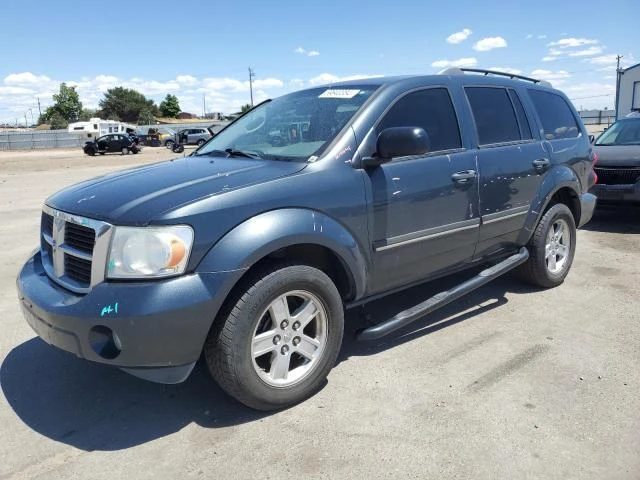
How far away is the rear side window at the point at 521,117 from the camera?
4789mm

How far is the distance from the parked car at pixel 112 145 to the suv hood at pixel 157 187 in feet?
122

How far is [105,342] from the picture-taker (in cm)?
265

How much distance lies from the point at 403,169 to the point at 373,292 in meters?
0.83

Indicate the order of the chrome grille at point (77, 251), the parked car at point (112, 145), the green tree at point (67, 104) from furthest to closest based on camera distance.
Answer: the green tree at point (67, 104), the parked car at point (112, 145), the chrome grille at point (77, 251)

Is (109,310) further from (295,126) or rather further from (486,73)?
(486,73)

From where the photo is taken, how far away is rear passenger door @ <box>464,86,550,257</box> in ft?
14.0

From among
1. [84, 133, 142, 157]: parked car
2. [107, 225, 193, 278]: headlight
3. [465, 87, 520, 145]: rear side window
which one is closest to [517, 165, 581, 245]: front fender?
[465, 87, 520, 145]: rear side window

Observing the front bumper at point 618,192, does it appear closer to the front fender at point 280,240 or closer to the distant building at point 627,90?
the front fender at point 280,240

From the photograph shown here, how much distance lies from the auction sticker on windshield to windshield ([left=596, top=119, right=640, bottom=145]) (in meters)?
6.79

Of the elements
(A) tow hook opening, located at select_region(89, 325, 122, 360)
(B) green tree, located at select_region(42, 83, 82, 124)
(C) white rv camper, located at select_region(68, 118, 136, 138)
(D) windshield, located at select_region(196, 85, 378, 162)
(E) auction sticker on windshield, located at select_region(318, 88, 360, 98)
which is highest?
(B) green tree, located at select_region(42, 83, 82, 124)

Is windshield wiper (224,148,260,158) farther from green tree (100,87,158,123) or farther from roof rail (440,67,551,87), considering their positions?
green tree (100,87,158,123)

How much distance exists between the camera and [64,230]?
3.05 meters

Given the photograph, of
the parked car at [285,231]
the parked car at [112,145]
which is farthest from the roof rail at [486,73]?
the parked car at [112,145]

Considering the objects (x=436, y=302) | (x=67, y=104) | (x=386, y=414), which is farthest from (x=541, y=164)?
(x=67, y=104)
